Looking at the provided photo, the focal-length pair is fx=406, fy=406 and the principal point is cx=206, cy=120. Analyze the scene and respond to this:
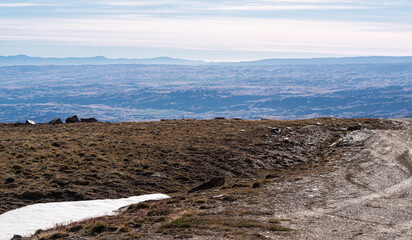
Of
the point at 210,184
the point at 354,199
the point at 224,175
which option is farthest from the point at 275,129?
the point at 354,199

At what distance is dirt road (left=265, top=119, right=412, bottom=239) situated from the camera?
55.4 ft

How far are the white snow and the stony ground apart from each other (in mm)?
1619

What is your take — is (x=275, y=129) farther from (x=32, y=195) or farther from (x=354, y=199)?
(x=32, y=195)

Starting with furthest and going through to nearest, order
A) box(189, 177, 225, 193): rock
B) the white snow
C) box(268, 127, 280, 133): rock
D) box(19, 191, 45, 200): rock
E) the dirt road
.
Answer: box(268, 127, 280, 133): rock → box(189, 177, 225, 193): rock → box(19, 191, 45, 200): rock → the white snow → the dirt road

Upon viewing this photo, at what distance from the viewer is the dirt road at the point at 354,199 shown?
665 inches

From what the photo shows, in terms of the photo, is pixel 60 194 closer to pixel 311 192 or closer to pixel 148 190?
pixel 148 190

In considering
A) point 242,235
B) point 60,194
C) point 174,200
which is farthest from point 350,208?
point 60,194

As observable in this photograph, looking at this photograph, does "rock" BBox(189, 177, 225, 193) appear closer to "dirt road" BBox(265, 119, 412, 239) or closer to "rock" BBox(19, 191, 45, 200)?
"dirt road" BBox(265, 119, 412, 239)

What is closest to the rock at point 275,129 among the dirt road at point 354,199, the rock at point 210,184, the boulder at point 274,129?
the boulder at point 274,129

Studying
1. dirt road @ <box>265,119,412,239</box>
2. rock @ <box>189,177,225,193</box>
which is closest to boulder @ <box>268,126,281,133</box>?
dirt road @ <box>265,119,412,239</box>

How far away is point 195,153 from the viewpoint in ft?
124

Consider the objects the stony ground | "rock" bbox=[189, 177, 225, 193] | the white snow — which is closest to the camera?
the stony ground

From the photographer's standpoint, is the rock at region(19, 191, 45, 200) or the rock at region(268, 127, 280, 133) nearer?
the rock at region(19, 191, 45, 200)

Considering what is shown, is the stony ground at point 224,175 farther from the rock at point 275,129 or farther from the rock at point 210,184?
the rock at point 210,184
